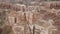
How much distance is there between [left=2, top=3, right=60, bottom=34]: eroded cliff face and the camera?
1620mm

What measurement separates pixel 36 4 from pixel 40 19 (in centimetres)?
28

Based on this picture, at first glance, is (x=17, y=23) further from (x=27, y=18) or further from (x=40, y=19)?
(x=40, y=19)

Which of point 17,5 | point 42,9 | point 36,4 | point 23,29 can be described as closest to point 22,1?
point 17,5

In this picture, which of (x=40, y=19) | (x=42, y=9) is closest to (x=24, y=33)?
(x=40, y=19)

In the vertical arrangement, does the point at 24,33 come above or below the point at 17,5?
below

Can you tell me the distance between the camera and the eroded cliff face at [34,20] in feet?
5.31

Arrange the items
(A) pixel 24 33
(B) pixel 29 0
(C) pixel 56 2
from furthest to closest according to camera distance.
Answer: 1. (B) pixel 29 0
2. (C) pixel 56 2
3. (A) pixel 24 33

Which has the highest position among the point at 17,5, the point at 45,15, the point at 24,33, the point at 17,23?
the point at 17,5

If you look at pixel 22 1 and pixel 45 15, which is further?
pixel 22 1

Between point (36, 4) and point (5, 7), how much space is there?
50cm

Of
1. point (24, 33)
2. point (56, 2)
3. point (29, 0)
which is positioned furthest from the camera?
point (29, 0)

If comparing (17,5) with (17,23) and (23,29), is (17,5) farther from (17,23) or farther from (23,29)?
(23,29)

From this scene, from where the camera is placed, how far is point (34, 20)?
1.73 meters

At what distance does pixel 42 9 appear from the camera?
1.82 m
